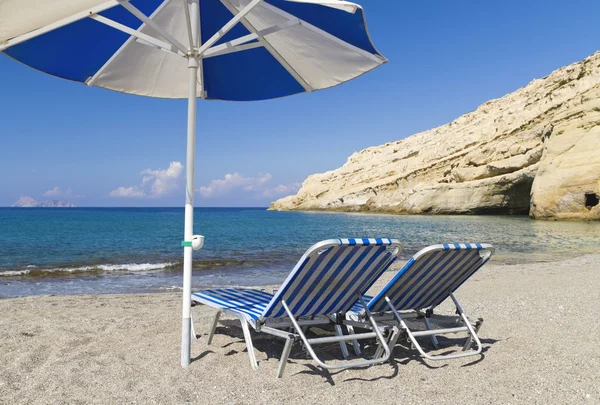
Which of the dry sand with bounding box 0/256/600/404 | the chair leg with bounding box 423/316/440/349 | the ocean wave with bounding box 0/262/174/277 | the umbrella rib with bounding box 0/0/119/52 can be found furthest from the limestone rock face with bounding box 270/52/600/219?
the umbrella rib with bounding box 0/0/119/52

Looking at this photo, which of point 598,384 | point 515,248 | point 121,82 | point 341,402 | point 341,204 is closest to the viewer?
point 341,402

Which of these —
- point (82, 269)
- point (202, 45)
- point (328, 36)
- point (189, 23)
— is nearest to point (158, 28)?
point (189, 23)

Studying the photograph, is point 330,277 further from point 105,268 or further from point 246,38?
point 105,268

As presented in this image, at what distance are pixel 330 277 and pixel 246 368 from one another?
3.07ft

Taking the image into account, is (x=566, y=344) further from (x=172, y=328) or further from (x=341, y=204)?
(x=341, y=204)

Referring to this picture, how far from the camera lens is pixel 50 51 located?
4035 millimetres

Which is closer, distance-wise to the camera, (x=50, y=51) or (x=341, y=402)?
(x=341, y=402)

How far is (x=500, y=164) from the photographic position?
43.8 m

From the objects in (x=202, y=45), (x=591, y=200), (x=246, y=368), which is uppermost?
(x=202, y=45)

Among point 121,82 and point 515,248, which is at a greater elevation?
point 121,82

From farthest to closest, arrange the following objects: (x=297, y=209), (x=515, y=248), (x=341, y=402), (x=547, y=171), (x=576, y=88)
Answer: (x=297, y=209) → (x=576, y=88) → (x=547, y=171) → (x=515, y=248) → (x=341, y=402)

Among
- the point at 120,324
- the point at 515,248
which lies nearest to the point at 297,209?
the point at 515,248

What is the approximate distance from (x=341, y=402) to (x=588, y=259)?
12.5 meters

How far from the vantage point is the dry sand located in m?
2.93
